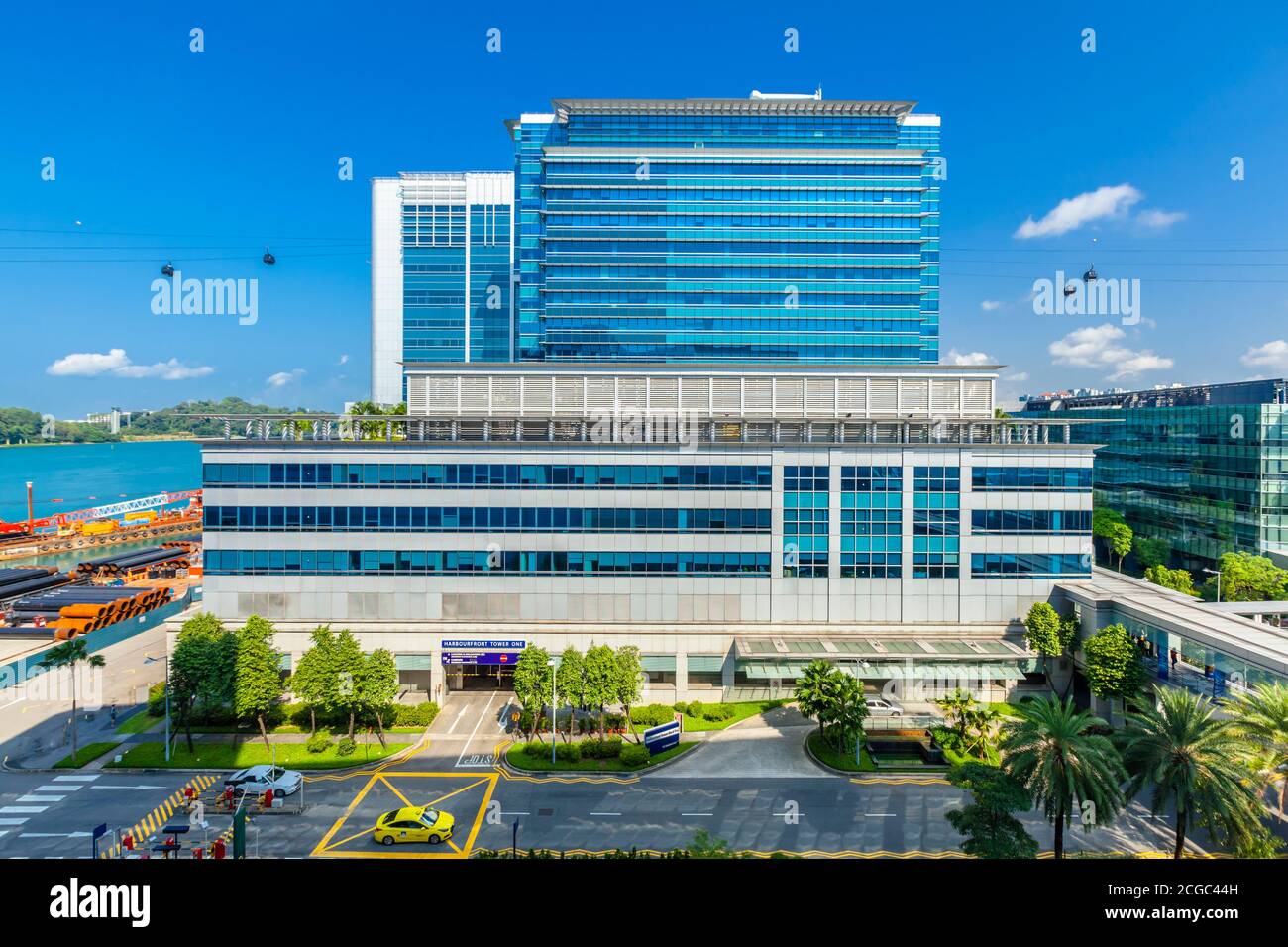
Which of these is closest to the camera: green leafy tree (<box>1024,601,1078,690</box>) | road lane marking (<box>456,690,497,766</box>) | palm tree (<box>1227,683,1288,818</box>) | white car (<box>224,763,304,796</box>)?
palm tree (<box>1227,683,1288,818</box>)

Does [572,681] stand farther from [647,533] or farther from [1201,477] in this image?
[1201,477]

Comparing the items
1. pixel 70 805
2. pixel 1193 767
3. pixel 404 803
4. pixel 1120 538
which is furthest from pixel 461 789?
pixel 1120 538

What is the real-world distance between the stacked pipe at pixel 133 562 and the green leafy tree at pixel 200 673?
51167mm

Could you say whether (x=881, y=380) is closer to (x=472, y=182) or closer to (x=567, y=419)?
(x=567, y=419)

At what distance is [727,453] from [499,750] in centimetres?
2147

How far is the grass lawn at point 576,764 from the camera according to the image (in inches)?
1281

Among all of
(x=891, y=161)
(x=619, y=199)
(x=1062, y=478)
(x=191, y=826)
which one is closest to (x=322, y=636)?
(x=191, y=826)

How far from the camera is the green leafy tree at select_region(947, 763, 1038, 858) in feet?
67.5

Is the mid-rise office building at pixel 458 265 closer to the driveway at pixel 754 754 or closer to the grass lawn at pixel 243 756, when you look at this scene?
the grass lawn at pixel 243 756

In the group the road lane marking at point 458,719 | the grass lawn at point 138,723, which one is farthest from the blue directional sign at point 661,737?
the grass lawn at point 138,723

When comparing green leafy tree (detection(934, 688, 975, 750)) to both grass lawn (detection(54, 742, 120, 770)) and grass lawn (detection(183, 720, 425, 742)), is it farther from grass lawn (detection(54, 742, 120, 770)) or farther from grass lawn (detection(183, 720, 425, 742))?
grass lawn (detection(54, 742, 120, 770))

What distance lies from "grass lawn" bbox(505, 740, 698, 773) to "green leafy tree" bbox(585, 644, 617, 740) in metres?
2.18

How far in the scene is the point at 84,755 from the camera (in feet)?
110

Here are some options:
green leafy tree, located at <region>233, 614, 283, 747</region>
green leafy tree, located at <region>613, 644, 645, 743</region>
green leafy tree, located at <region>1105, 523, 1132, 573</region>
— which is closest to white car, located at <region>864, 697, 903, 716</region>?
green leafy tree, located at <region>613, 644, 645, 743</region>
